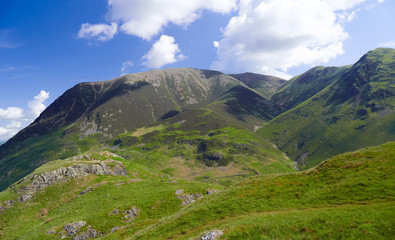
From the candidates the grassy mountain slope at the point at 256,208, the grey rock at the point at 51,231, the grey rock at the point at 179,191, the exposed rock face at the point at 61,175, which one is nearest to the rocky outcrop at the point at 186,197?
the grey rock at the point at 179,191

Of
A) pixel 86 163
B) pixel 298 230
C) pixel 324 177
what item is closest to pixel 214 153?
pixel 86 163

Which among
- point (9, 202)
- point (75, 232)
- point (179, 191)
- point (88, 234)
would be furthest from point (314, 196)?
point (9, 202)

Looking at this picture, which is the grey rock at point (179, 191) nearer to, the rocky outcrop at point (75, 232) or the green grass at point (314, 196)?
the rocky outcrop at point (75, 232)

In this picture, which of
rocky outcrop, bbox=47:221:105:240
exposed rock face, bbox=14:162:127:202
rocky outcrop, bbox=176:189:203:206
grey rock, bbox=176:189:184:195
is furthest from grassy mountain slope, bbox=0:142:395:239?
exposed rock face, bbox=14:162:127:202

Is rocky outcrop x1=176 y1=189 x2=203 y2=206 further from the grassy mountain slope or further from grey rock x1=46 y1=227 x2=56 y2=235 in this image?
grey rock x1=46 y1=227 x2=56 y2=235

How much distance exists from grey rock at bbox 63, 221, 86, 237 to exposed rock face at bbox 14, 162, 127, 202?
2838 cm

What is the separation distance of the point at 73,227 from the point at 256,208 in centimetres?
3832

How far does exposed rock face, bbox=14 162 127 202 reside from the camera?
56869mm

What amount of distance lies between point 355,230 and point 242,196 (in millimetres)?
15093

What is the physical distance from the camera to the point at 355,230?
14156 mm

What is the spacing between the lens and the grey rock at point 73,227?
123 ft

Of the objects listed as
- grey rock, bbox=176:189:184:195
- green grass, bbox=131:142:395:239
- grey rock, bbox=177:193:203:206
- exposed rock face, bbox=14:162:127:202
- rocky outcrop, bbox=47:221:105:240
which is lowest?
grey rock, bbox=177:193:203:206

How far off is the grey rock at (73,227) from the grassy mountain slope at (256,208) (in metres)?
0.96

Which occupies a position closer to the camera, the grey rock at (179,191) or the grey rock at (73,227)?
the grey rock at (73,227)
